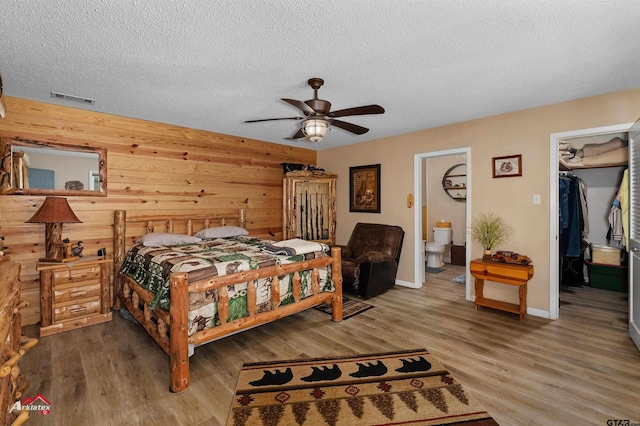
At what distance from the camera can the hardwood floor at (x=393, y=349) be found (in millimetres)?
1977

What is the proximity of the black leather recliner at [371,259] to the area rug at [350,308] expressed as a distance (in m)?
0.21

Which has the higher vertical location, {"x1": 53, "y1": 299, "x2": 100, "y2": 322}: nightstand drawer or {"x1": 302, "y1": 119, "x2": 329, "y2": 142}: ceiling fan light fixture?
{"x1": 302, "y1": 119, "x2": 329, "y2": 142}: ceiling fan light fixture

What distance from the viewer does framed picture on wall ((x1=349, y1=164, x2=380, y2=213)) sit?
525 cm

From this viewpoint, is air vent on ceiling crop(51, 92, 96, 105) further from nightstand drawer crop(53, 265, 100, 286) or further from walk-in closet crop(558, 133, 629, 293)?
walk-in closet crop(558, 133, 629, 293)

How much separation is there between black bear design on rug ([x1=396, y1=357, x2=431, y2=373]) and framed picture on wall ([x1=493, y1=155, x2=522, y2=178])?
2564mm

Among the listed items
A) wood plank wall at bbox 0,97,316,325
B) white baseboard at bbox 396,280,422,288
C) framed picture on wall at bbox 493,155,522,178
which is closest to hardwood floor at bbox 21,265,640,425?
white baseboard at bbox 396,280,422,288

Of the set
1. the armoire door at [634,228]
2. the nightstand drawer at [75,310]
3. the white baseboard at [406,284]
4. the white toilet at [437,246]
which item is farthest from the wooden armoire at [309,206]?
the armoire door at [634,228]

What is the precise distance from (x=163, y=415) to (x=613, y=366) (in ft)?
11.2

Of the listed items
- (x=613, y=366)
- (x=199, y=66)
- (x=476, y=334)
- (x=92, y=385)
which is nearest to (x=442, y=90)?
(x=199, y=66)

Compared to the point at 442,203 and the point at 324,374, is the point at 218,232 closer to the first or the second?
the point at 324,374

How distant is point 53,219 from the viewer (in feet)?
10.1

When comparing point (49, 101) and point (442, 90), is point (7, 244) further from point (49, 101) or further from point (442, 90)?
point (442, 90)

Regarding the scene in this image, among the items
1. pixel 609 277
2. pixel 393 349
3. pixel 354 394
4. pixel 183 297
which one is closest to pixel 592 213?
pixel 609 277

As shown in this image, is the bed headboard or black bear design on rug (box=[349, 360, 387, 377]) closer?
black bear design on rug (box=[349, 360, 387, 377])
